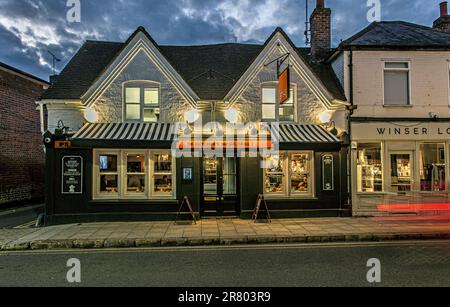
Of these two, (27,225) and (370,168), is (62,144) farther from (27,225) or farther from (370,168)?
(370,168)

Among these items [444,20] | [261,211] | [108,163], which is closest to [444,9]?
[444,20]

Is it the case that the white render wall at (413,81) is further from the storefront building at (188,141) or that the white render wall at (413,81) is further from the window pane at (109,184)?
the window pane at (109,184)

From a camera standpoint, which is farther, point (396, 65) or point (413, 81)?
point (396, 65)

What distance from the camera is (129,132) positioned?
12.0 metres

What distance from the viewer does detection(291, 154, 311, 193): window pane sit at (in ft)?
42.2

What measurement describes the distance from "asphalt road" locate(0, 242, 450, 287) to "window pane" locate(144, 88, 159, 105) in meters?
6.46

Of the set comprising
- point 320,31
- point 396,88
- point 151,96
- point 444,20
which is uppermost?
point 444,20

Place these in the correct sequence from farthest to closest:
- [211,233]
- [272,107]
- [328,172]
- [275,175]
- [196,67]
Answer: [196,67], [272,107], [275,175], [328,172], [211,233]

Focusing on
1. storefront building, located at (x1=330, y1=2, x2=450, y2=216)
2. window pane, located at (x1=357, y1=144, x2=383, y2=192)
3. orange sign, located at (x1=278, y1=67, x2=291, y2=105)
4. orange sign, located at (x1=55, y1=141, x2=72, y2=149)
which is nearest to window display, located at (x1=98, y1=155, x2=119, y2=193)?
orange sign, located at (x1=55, y1=141, x2=72, y2=149)

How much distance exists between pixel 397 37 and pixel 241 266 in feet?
40.6

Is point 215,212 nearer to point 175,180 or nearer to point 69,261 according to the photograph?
point 175,180

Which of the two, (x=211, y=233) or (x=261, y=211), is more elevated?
(x=261, y=211)

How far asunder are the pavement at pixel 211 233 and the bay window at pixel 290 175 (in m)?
1.54
